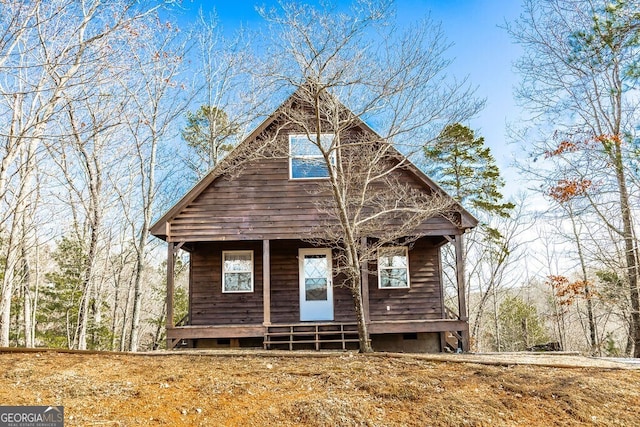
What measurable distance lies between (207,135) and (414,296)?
43.9 ft

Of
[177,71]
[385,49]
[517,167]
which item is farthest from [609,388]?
[177,71]

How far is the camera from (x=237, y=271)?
1269 cm

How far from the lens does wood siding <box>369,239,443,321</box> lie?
12.4 m

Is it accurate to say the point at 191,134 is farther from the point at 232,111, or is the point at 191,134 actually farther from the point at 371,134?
the point at 371,134

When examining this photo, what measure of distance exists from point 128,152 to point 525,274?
22.4 meters

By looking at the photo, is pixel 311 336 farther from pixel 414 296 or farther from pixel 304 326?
pixel 414 296

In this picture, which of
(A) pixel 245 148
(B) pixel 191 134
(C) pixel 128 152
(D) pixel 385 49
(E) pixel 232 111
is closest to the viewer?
(D) pixel 385 49

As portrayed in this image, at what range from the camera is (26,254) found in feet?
50.1

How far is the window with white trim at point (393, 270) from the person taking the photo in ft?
41.5

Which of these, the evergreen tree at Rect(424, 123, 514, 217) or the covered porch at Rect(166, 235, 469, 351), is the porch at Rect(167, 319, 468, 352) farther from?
the evergreen tree at Rect(424, 123, 514, 217)

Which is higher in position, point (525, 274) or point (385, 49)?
point (385, 49)

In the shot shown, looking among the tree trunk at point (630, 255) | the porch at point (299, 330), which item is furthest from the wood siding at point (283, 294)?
the tree trunk at point (630, 255)

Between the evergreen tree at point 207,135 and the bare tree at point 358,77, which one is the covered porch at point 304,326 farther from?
the evergreen tree at point 207,135

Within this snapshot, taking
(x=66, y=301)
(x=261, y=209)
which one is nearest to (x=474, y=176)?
(x=261, y=209)
